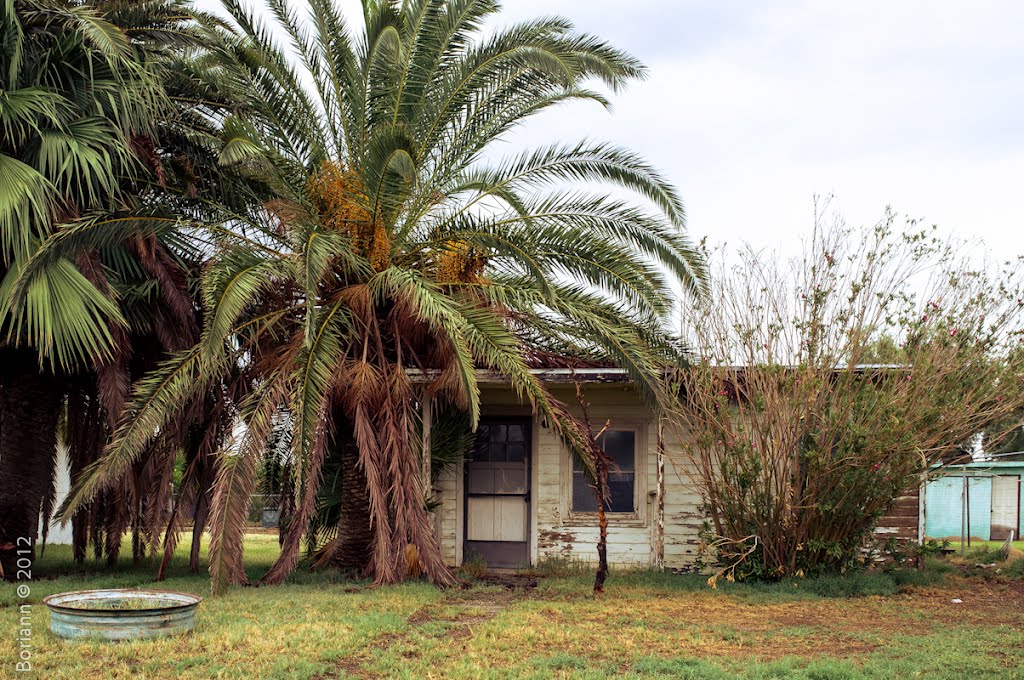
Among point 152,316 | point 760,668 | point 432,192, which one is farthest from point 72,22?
point 760,668

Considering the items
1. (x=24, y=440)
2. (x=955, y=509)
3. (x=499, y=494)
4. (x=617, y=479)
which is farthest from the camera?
(x=955, y=509)

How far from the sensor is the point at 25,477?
11.9 m

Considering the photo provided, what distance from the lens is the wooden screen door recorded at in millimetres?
13320

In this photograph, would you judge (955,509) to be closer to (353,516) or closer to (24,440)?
(353,516)

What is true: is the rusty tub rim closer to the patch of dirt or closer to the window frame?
the patch of dirt

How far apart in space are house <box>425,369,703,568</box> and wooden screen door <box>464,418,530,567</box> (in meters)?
0.01

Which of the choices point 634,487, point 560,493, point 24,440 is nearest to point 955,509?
point 634,487

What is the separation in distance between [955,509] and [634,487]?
47.9 ft

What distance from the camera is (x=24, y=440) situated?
12.0 metres

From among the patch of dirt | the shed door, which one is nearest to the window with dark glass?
the patch of dirt

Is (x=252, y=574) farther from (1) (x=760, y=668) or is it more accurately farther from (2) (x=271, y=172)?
(1) (x=760, y=668)

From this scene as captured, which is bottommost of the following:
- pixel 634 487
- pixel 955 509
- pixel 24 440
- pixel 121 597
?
pixel 955 509

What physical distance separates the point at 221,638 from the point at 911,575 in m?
8.20

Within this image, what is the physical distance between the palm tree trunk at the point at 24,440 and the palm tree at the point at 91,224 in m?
0.02
